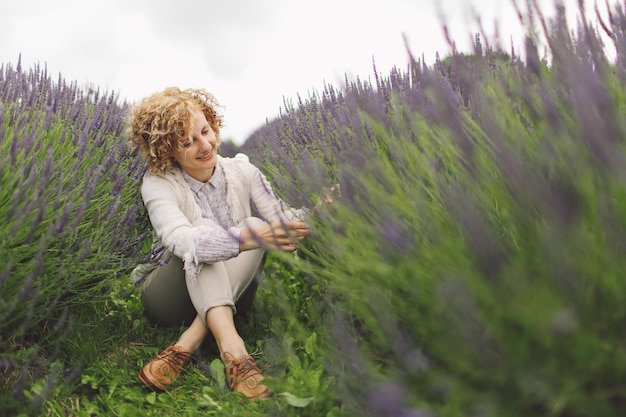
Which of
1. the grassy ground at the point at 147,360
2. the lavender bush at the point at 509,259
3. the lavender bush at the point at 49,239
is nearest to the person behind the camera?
the lavender bush at the point at 509,259

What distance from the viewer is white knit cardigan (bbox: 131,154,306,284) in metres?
2.32

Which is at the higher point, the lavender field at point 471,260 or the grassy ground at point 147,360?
the lavender field at point 471,260

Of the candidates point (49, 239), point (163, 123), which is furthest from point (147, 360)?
point (163, 123)

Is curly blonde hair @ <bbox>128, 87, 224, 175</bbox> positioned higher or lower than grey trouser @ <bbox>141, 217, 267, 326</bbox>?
higher

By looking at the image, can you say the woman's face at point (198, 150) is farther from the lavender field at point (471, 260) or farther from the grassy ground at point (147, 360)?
the grassy ground at point (147, 360)

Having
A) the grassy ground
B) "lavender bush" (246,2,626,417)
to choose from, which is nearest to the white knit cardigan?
the grassy ground

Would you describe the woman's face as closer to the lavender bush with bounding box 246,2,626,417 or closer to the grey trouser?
the grey trouser

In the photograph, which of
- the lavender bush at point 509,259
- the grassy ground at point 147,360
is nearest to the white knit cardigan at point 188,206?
the grassy ground at point 147,360

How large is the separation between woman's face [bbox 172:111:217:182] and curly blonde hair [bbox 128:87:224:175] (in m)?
0.02

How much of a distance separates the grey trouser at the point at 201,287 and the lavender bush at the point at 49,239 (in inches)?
7.3

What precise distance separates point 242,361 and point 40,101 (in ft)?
7.73

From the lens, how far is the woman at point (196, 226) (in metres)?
2.28

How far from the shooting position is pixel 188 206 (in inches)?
102

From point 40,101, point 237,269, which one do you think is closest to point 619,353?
point 237,269
